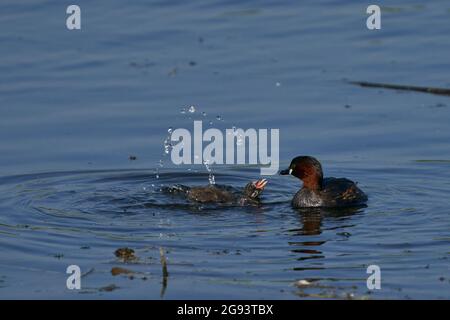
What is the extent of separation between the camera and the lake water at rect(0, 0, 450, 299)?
9820mm

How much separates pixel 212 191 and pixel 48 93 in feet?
15.2

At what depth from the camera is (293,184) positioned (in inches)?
542

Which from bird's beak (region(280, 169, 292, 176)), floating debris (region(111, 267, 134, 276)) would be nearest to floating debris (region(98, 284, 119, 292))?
floating debris (region(111, 267, 134, 276))

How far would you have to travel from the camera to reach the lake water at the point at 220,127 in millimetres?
9820

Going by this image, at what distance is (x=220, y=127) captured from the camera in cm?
1491

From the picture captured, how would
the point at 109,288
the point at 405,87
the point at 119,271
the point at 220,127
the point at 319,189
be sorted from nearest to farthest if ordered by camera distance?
1. the point at 109,288
2. the point at 119,271
3. the point at 319,189
4. the point at 220,127
5. the point at 405,87

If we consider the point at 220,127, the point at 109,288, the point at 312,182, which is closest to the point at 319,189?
the point at 312,182

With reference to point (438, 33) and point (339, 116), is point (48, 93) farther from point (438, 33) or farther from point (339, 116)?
point (438, 33)

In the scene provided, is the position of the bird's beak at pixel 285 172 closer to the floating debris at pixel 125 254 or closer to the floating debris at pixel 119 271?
the floating debris at pixel 125 254

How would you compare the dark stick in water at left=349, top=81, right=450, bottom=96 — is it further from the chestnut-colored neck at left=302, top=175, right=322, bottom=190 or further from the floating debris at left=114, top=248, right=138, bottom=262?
the floating debris at left=114, top=248, right=138, bottom=262

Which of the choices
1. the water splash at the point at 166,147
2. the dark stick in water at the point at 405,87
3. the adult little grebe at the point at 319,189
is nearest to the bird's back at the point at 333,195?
the adult little grebe at the point at 319,189

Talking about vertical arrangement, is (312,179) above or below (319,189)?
above

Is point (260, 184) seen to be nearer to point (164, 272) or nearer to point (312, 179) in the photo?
point (312, 179)
